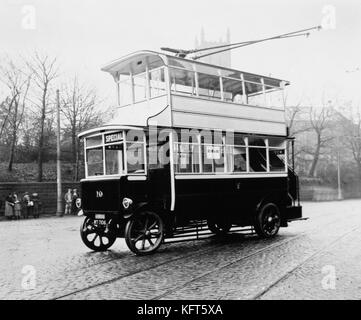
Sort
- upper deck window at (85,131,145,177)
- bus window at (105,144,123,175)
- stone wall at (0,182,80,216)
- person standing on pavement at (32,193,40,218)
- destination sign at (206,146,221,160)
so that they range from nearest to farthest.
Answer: upper deck window at (85,131,145,177) → bus window at (105,144,123,175) → destination sign at (206,146,221,160) → person standing on pavement at (32,193,40,218) → stone wall at (0,182,80,216)

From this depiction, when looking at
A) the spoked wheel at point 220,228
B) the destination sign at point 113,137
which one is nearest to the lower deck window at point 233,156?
the destination sign at point 113,137

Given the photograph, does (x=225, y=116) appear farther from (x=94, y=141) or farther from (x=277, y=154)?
(x=94, y=141)

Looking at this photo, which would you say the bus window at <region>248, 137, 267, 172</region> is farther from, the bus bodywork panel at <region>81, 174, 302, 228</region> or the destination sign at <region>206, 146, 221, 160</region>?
the destination sign at <region>206, 146, 221, 160</region>

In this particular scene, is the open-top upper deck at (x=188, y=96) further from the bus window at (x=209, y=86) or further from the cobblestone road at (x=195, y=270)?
the cobblestone road at (x=195, y=270)

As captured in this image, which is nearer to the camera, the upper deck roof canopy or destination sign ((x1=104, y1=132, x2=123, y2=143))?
destination sign ((x1=104, y1=132, x2=123, y2=143))

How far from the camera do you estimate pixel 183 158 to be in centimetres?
1206

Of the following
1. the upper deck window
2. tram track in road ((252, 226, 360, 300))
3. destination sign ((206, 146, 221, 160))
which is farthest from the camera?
destination sign ((206, 146, 221, 160))

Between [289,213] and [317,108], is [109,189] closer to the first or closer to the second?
[289,213]

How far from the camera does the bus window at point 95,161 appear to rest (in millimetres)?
11547

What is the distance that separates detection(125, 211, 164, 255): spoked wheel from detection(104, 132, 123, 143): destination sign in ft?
5.84

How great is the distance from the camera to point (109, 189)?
36.3 ft

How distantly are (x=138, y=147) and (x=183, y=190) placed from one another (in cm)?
159

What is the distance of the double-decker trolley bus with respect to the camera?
11141mm

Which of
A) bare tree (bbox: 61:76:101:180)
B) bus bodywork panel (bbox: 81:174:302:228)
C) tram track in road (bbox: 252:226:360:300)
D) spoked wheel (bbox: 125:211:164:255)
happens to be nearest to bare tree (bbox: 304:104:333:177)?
bare tree (bbox: 61:76:101:180)
